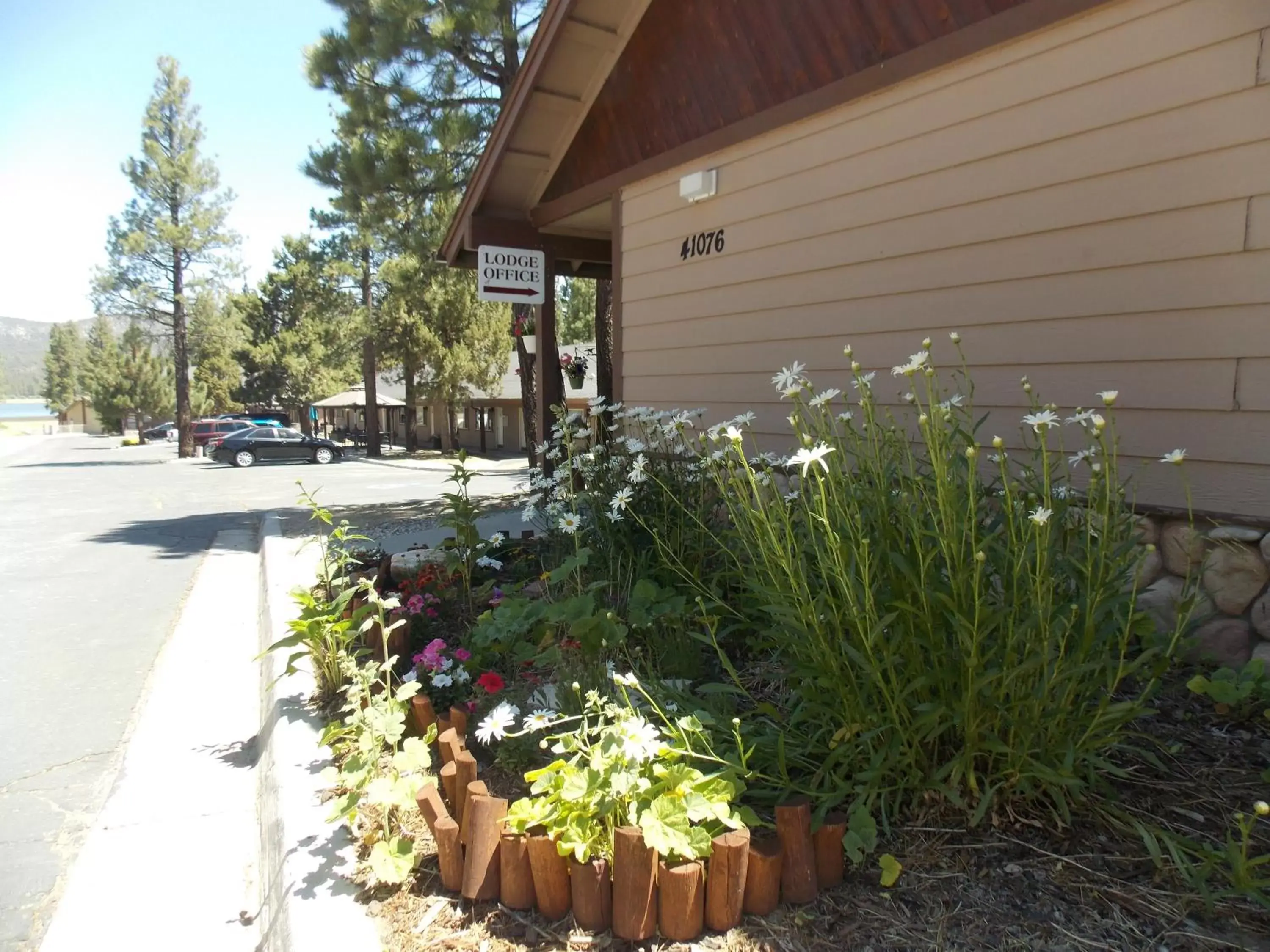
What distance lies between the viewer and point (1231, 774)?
7.85 ft

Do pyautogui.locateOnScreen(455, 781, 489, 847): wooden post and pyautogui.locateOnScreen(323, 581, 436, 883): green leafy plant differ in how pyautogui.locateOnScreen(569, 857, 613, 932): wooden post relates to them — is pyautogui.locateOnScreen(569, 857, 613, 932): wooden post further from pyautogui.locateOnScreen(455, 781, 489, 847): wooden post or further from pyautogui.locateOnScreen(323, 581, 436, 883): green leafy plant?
pyautogui.locateOnScreen(323, 581, 436, 883): green leafy plant

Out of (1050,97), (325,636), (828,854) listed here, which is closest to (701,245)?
(1050,97)

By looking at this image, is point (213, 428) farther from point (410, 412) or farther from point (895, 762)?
point (895, 762)

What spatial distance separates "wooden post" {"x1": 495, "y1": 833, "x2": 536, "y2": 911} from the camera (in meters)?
2.17

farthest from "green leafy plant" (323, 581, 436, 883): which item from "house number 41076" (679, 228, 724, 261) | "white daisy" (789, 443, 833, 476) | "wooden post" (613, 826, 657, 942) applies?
"house number 41076" (679, 228, 724, 261)

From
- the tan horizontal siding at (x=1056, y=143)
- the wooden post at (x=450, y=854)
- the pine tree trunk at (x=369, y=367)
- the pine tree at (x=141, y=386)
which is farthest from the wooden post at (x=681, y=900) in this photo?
the pine tree at (x=141, y=386)

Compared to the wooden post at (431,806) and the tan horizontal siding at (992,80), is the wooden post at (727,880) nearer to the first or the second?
the wooden post at (431,806)

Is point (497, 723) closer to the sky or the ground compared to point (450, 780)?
closer to the sky

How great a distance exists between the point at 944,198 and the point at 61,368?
133 metres

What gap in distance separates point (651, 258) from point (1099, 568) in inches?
193

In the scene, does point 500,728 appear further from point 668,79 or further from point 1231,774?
point 668,79

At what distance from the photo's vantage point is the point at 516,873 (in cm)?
218

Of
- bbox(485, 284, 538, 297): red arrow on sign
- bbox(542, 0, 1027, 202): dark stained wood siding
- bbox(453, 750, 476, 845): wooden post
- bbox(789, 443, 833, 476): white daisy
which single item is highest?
bbox(542, 0, 1027, 202): dark stained wood siding

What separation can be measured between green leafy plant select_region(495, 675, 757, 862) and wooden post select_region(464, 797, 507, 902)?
0.05m
